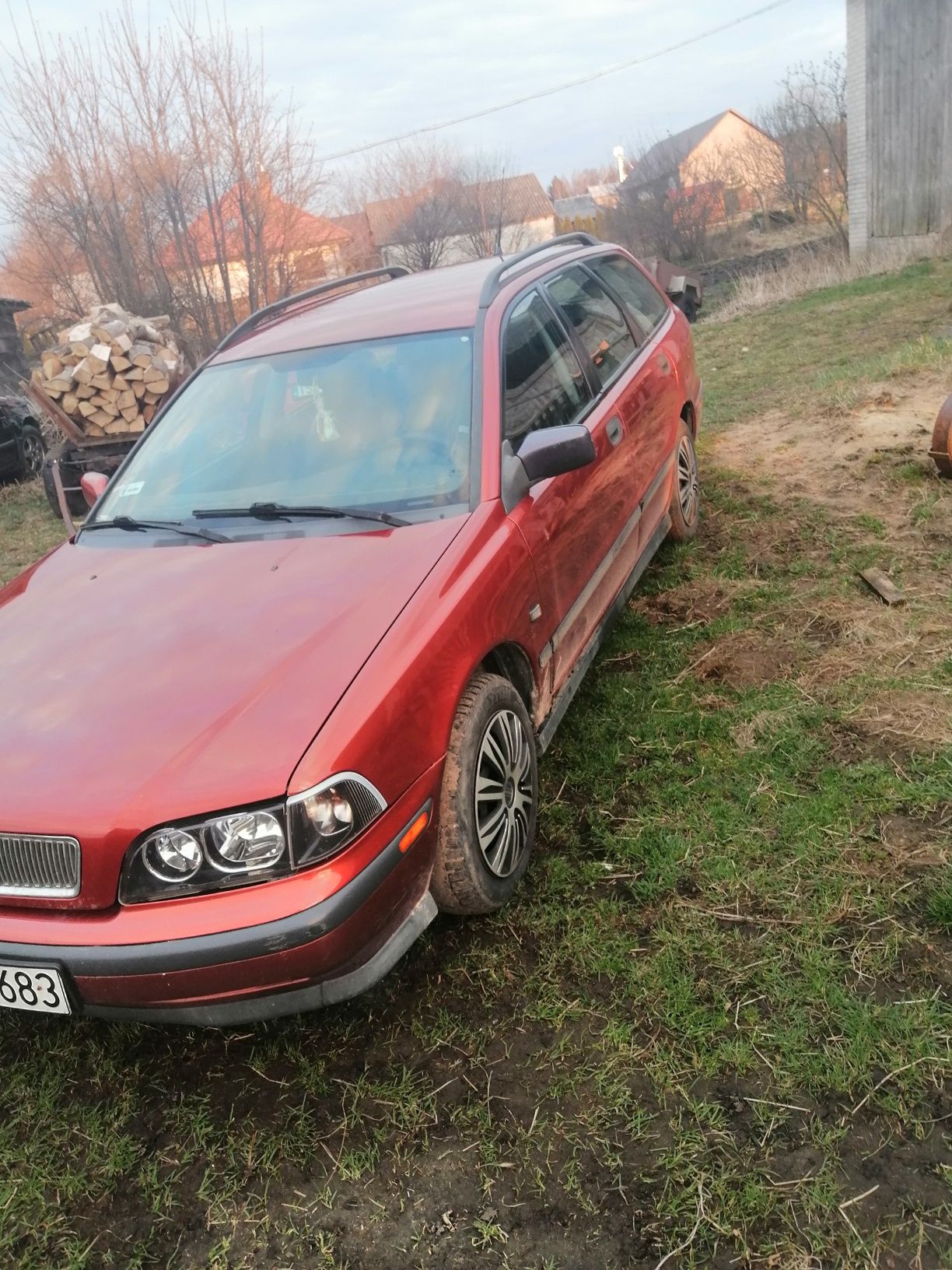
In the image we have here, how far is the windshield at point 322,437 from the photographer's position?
9.96ft

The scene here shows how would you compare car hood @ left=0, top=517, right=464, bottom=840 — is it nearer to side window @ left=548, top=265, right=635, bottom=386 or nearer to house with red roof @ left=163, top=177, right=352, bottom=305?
side window @ left=548, top=265, right=635, bottom=386

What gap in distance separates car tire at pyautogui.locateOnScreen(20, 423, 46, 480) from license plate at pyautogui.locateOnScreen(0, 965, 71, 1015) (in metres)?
11.7

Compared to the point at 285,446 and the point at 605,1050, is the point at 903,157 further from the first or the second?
the point at 605,1050

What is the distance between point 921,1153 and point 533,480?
208cm

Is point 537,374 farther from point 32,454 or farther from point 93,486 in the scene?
point 32,454

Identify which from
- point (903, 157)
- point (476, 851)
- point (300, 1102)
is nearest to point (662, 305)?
point (476, 851)

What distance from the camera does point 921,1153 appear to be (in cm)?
196

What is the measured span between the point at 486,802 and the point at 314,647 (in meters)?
0.74

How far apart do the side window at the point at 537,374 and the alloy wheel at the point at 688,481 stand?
1.47 m

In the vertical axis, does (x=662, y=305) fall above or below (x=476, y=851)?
above

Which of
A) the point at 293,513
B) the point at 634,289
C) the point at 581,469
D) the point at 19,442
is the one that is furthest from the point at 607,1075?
the point at 19,442

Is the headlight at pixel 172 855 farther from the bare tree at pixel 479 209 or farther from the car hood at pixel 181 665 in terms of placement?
the bare tree at pixel 479 209

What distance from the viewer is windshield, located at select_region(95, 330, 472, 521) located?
304cm

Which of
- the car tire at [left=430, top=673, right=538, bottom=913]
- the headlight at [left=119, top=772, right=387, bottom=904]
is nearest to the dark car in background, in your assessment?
the car tire at [left=430, top=673, right=538, bottom=913]
